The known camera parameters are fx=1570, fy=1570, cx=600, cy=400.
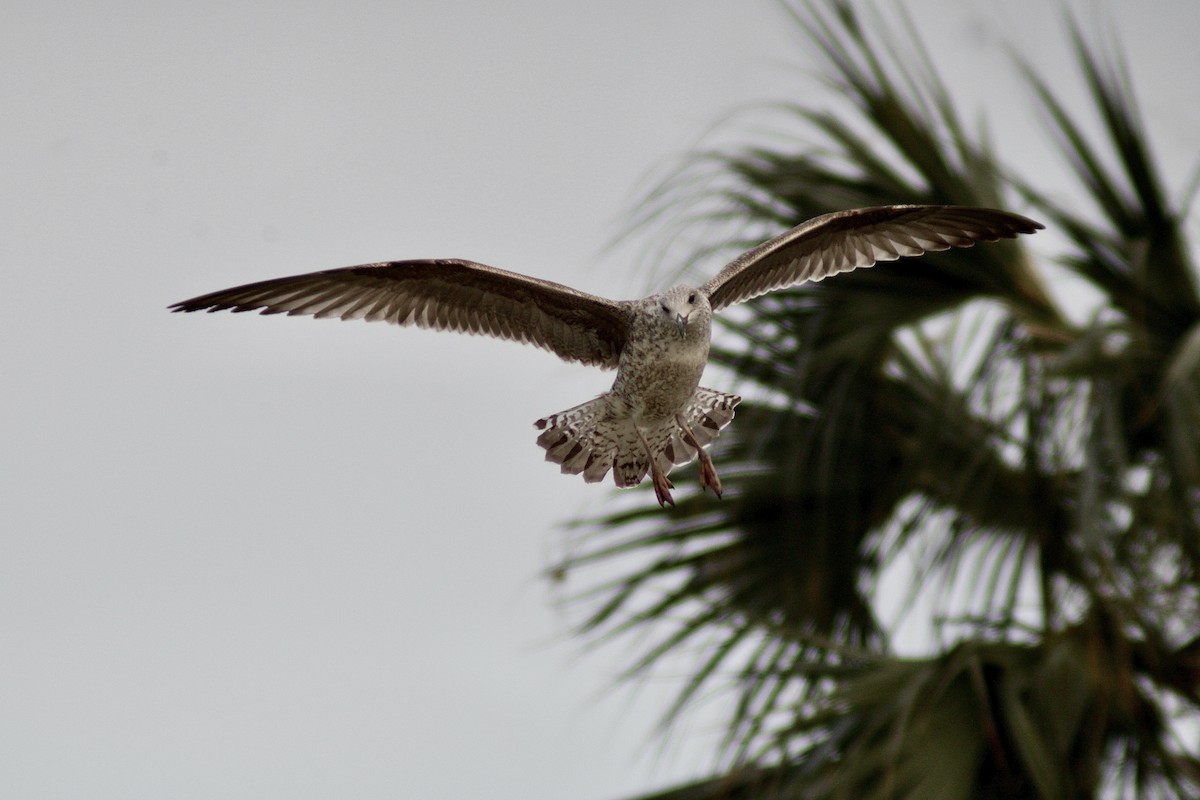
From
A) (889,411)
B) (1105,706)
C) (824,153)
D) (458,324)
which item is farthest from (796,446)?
(458,324)

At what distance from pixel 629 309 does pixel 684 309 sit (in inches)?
10.6

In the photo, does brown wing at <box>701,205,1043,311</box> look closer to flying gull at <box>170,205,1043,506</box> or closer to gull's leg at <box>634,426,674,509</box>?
flying gull at <box>170,205,1043,506</box>

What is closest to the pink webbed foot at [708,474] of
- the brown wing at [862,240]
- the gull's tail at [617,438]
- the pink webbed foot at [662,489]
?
the pink webbed foot at [662,489]

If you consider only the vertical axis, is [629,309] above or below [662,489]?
above

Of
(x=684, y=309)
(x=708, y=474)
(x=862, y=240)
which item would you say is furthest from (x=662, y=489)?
(x=862, y=240)

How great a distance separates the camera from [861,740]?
499 centimetres

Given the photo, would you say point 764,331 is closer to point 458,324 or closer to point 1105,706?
point 1105,706

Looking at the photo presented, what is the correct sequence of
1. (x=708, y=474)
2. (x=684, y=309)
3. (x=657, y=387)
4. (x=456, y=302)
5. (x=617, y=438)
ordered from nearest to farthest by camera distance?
(x=708, y=474) → (x=684, y=309) → (x=657, y=387) → (x=617, y=438) → (x=456, y=302)

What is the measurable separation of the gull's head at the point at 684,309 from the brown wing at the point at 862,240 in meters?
0.23

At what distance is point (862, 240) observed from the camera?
12.1 feet

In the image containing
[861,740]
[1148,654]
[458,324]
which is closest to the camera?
[458,324]

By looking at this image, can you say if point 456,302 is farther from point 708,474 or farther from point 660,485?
point 708,474

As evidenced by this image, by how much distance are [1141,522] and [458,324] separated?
3.09 m

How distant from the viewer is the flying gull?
10.1 ft
